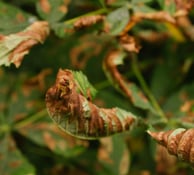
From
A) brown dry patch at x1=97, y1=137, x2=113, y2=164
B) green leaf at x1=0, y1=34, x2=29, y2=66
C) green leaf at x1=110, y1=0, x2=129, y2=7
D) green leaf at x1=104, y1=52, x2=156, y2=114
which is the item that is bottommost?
brown dry patch at x1=97, y1=137, x2=113, y2=164

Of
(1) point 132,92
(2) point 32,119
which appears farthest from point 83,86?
(2) point 32,119

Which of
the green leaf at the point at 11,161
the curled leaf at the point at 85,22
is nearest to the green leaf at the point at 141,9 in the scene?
the curled leaf at the point at 85,22

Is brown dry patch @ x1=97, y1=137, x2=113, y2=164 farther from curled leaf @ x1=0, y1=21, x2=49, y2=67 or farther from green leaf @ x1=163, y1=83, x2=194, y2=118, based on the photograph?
curled leaf @ x1=0, y1=21, x2=49, y2=67

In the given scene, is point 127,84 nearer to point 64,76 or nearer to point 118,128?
point 118,128

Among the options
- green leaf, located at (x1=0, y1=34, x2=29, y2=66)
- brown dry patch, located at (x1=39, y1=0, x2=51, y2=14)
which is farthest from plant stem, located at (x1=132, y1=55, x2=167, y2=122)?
green leaf, located at (x1=0, y1=34, x2=29, y2=66)

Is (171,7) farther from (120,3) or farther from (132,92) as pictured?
(132,92)

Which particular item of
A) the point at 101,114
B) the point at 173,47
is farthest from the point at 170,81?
the point at 101,114

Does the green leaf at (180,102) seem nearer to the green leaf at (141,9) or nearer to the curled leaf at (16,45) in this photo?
the green leaf at (141,9)
